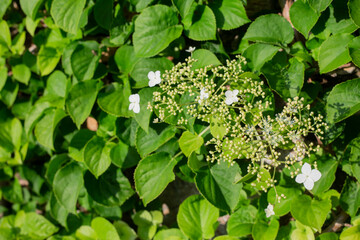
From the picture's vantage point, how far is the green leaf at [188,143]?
135 centimetres

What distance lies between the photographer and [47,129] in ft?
6.19

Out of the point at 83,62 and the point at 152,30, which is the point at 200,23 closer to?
the point at 152,30

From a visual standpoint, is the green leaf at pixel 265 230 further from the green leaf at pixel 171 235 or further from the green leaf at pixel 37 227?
the green leaf at pixel 37 227

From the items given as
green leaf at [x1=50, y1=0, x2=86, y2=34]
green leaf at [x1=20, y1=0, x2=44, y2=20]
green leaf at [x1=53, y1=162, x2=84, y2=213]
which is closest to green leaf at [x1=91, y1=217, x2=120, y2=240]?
green leaf at [x1=53, y1=162, x2=84, y2=213]

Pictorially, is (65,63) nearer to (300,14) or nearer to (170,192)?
(170,192)

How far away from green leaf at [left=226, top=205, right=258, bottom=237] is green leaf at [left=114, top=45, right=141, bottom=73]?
0.83 m

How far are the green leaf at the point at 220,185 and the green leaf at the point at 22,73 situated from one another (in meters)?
1.32

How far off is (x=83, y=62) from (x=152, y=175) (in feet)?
2.11

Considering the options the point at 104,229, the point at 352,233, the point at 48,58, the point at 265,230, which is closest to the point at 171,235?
the point at 104,229

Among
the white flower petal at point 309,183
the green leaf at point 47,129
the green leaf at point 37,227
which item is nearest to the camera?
the white flower petal at point 309,183

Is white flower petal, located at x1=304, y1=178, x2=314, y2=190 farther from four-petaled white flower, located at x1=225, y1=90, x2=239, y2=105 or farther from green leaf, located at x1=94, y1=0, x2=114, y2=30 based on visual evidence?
green leaf, located at x1=94, y1=0, x2=114, y2=30

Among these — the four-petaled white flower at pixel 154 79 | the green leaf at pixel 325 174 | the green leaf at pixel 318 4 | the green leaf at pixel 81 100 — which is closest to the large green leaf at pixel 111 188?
the green leaf at pixel 81 100

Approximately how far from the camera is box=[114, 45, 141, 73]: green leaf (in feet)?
5.40

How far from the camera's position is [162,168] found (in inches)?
59.7
